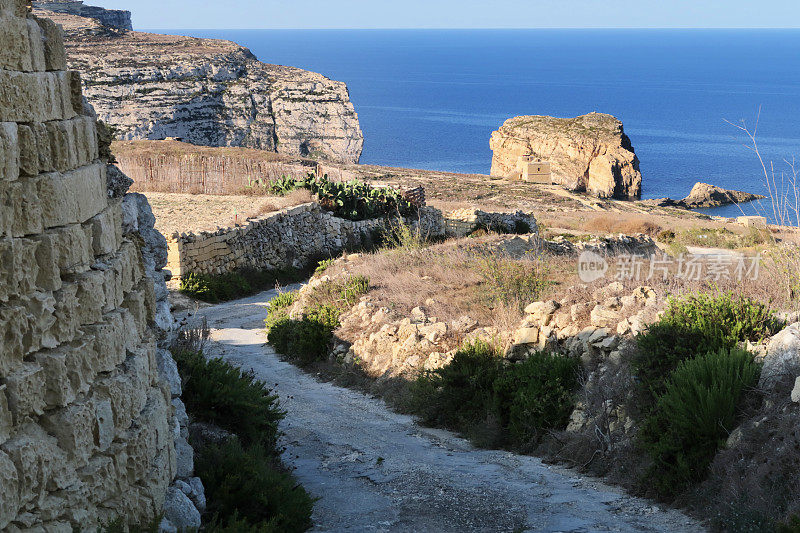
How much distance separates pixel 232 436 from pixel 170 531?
203 centimetres

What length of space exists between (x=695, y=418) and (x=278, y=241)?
1627 centimetres

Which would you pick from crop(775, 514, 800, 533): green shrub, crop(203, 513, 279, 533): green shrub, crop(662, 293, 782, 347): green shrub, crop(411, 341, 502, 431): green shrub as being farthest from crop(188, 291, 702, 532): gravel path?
crop(662, 293, 782, 347): green shrub

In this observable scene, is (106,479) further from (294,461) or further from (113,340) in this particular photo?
(294,461)

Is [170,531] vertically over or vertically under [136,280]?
under

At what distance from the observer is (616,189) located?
73.4m

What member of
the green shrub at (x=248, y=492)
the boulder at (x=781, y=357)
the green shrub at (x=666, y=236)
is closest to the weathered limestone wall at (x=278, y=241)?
the green shrub at (x=666, y=236)

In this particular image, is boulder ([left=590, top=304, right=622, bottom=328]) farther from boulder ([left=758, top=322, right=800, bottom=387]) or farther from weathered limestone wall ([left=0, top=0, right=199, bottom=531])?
weathered limestone wall ([left=0, top=0, right=199, bottom=531])

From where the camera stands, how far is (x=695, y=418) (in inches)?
267

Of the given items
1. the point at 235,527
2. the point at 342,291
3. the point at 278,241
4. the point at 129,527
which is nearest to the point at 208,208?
the point at 278,241

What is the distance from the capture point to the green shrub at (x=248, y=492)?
5781 millimetres

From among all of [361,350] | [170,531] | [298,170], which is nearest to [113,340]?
[170,531]

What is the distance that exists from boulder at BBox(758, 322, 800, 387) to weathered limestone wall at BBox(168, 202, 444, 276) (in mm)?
13351

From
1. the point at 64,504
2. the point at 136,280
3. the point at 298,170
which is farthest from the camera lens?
the point at 298,170

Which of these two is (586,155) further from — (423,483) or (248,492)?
(248,492)
